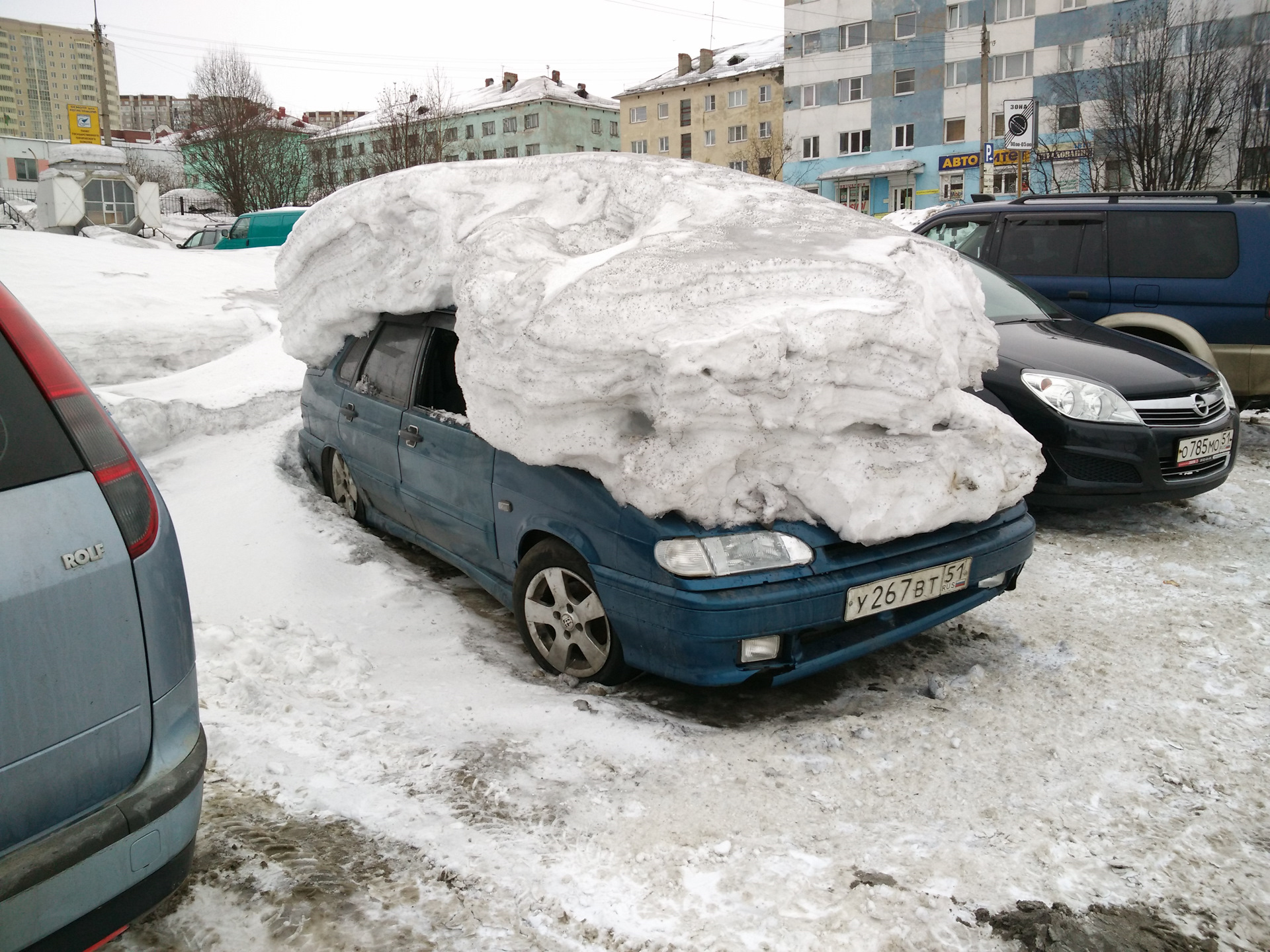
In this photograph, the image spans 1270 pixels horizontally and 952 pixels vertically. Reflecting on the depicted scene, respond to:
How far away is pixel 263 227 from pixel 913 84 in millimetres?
35179

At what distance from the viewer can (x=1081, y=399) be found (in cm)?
517

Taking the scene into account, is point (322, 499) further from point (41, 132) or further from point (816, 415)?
point (41, 132)

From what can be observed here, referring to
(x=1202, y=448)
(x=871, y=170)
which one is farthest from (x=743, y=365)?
(x=871, y=170)

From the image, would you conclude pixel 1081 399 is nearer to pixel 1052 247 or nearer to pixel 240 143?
pixel 1052 247

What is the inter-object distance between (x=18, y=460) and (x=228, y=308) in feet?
23.7

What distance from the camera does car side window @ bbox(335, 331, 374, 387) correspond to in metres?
4.73

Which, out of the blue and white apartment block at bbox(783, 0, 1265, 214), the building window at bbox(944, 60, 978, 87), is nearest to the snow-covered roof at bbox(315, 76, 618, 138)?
the blue and white apartment block at bbox(783, 0, 1265, 214)

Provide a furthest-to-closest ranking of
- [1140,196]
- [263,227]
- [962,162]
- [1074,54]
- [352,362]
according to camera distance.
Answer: [1074,54] → [962,162] → [263,227] → [1140,196] → [352,362]

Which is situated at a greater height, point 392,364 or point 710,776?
point 392,364

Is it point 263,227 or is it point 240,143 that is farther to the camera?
point 240,143

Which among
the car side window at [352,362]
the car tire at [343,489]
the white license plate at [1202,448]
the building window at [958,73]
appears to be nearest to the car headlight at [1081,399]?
the white license plate at [1202,448]

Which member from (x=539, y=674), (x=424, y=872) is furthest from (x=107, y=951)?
(x=539, y=674)

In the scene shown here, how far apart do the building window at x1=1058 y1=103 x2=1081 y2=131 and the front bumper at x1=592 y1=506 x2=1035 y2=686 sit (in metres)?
36.3

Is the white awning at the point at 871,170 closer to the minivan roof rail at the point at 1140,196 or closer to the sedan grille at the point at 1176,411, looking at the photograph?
the minivan roof rail at the point at 1140,196
